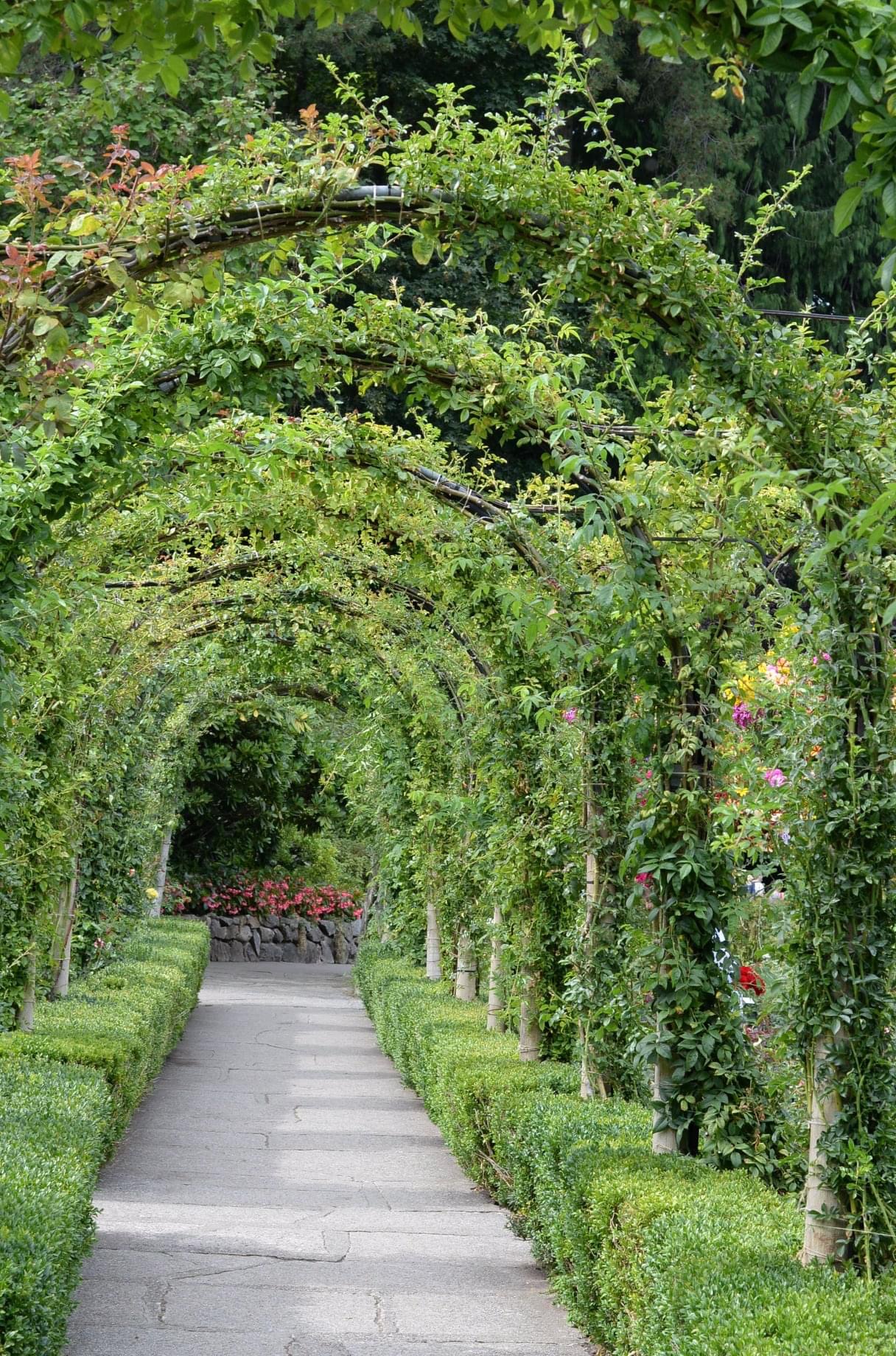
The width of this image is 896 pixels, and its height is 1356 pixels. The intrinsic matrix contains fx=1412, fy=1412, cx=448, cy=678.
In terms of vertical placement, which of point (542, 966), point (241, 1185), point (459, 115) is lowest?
point (241, 1185)

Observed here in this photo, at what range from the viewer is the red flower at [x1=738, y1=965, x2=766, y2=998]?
5227 millimetres

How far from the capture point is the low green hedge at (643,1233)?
3166 millimetres

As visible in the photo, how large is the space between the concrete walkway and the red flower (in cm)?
138

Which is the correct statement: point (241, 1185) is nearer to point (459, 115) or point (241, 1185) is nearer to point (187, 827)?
point (459, 115)

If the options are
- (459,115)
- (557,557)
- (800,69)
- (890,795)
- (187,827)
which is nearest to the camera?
(800,69)

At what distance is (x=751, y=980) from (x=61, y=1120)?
8.57 ft

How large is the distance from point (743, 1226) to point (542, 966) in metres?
3.38

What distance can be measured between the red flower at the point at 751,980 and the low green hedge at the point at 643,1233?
657 millimetres

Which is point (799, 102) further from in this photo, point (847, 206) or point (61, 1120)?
point (61, 1120)

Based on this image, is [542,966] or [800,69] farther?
[542,966]

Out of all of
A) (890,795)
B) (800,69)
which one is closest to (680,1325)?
(890,795)

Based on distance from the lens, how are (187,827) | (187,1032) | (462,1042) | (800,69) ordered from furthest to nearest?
(187,827), (187,1032), (462,1042), (800,69)

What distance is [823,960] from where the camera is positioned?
3895 millimetres

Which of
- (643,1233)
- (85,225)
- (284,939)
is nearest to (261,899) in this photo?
(284,939)
